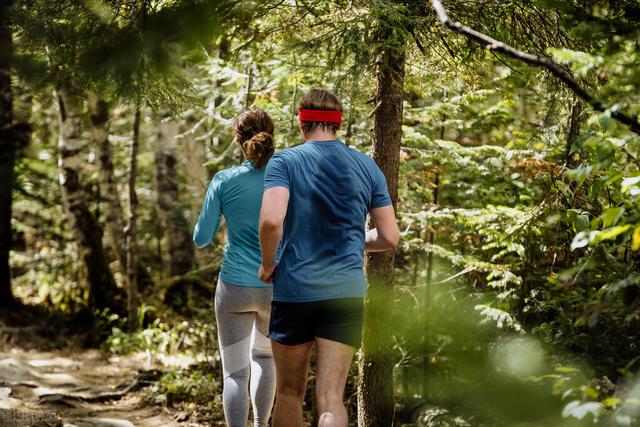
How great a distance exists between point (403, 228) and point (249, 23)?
9.33 ft

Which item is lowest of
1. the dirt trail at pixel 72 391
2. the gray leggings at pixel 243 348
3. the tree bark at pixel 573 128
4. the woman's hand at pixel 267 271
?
the dirt trail at pixel 72 391

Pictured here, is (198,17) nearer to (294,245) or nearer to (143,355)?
(294,245)

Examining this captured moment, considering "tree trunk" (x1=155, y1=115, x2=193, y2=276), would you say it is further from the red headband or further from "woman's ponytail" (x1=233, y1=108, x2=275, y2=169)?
the red headband

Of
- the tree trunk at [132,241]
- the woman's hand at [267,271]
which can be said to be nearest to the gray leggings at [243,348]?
the woman's hand at [267,271]

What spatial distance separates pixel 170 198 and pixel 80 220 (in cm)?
173

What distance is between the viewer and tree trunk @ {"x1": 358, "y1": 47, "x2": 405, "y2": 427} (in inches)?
194

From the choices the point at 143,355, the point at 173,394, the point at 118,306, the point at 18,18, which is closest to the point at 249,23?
the point at 18,18

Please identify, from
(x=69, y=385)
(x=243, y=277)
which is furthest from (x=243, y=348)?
(x=69, y=385)

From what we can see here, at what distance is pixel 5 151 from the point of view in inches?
285

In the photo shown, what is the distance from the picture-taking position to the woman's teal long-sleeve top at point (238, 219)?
170 inches

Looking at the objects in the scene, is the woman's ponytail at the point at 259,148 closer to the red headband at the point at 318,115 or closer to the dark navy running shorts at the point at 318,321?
the red headband at the point at 318,115

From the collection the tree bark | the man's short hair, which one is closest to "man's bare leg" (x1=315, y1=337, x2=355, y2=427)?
the man's short hair

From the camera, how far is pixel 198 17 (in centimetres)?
366

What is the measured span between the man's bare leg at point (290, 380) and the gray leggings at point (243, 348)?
916 mm
